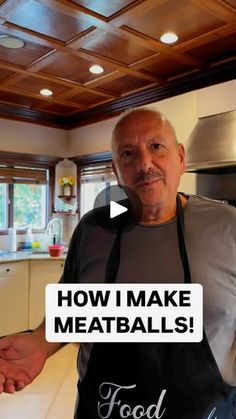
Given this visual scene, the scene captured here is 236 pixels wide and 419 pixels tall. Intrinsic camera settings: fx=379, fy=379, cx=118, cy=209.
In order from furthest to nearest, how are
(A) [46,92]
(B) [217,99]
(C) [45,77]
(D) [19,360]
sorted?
1. (A) [46,92]
2. (C) [45,77]
3. (B) [217,99]
4. (D) [19,360]

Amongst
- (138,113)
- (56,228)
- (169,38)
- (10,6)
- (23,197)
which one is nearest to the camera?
(138,113)

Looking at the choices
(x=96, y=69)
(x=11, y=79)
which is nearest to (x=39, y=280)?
(x=11, y=79)

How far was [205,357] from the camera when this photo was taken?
0.76 metres

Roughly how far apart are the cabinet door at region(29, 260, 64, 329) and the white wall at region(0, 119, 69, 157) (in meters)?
1.33

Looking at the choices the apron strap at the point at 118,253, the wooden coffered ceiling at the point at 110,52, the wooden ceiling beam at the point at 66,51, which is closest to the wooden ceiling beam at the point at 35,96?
the wooden coffered ceiling at the point at 110,52

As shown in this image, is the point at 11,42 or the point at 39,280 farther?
the point at 39,280

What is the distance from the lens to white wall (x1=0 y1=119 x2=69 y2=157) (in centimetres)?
413

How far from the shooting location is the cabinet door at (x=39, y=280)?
3783mm

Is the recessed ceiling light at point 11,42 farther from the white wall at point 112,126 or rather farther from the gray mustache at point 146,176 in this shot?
the gray mustache at point 146,176

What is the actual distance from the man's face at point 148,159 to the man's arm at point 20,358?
388 mm

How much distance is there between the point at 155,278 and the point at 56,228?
12.4ft

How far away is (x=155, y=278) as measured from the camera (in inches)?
31.9

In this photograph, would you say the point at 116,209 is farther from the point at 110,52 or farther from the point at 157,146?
the point at 110,52

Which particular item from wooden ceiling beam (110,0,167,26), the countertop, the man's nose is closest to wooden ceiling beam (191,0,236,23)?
wooden ceiling beam (110,0,167,26)
